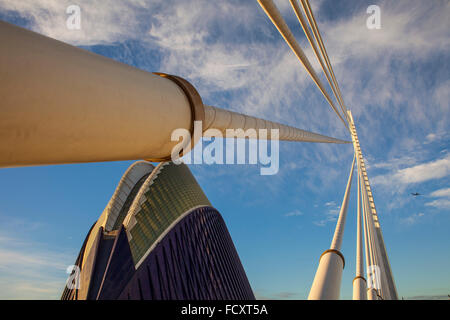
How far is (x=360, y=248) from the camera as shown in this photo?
33.4ft

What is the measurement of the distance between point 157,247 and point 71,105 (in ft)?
124

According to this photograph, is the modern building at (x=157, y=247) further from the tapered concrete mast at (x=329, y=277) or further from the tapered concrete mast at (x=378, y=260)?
the tapered concrete mast at (x=329, y=277)

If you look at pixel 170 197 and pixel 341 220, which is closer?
pixel 341 220

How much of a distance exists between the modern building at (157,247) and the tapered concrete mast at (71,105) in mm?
31030

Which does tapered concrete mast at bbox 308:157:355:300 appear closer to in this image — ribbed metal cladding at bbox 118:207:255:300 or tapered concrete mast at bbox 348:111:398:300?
tapered concrete mast at bbox 348:111:398:300

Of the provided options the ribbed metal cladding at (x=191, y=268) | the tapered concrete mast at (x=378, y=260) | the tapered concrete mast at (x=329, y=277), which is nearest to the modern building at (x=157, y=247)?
the ribbed metal cladding at (x=191, y=268)

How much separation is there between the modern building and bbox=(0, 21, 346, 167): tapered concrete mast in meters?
31.0

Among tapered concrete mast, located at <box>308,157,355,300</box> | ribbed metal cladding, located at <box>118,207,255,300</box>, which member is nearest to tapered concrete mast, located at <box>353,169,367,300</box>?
tapered concrete mast, located at <box>308,157,355,300</box>

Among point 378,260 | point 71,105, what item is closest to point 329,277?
point 71,105
